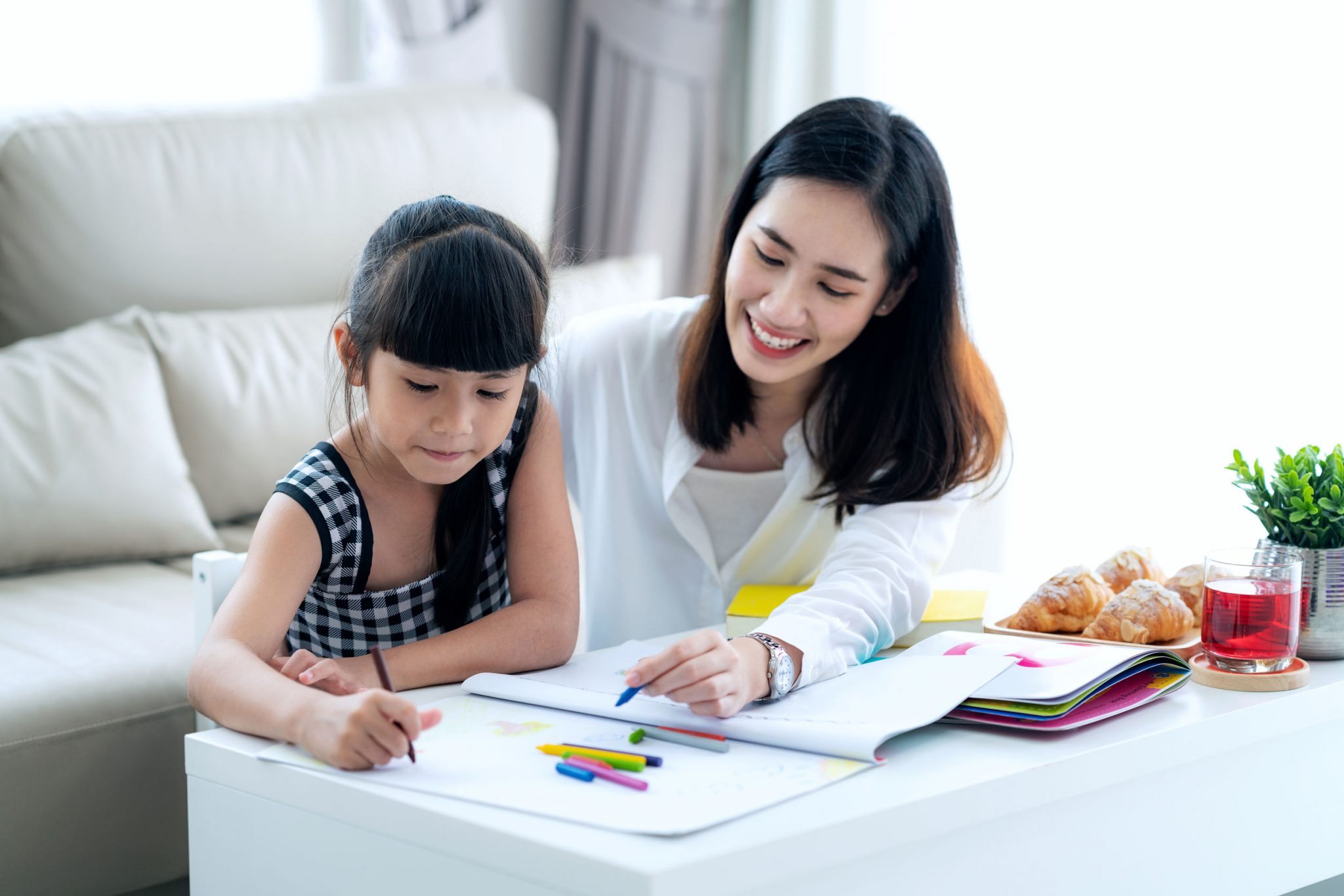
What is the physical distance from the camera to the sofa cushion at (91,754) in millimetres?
1226

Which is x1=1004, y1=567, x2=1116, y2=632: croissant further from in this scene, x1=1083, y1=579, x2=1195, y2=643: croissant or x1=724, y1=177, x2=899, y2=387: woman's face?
x1=724, y1=177, x2=899, y2=387: woman's face

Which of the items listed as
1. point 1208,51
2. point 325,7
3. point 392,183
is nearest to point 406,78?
point 325,7

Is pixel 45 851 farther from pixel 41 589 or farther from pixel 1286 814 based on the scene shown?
pixel 1286 814

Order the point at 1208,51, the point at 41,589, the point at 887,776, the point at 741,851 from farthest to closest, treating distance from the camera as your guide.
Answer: the point at 1208,51, the point at 41,589, the point at 887,776, the point at 741,851

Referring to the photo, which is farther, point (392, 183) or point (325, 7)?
point (325, 7)

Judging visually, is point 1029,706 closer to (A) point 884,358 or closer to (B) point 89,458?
(A) point 884,358

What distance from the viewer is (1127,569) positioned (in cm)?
119

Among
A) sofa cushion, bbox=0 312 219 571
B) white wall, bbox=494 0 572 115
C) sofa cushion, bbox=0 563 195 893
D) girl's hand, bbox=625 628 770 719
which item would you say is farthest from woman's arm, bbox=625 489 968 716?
white wall, bbox=494 0 572 115

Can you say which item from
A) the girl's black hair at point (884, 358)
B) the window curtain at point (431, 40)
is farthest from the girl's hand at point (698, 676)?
the window curtain at point (431, 40)

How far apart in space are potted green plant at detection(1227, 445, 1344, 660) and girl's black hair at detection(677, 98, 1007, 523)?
307 millimetres

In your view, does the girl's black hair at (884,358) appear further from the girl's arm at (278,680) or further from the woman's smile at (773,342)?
the girl's arm at (278,680)

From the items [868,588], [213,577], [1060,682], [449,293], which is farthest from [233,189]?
[1060,682]

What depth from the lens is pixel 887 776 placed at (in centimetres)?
77

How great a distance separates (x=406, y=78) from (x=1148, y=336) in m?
1.51
